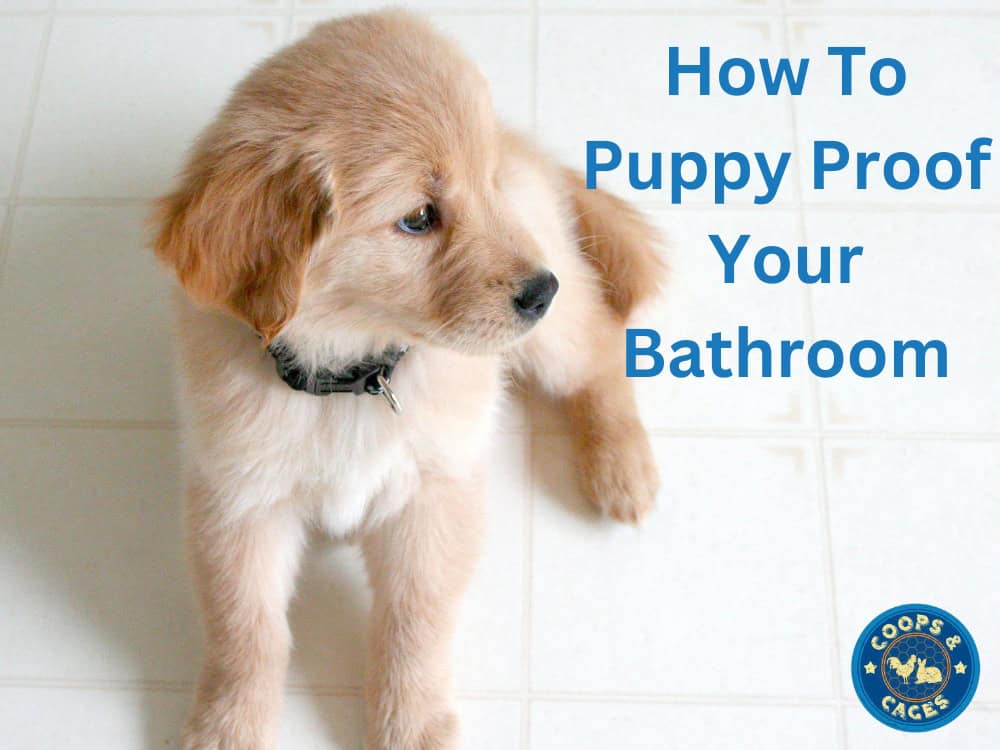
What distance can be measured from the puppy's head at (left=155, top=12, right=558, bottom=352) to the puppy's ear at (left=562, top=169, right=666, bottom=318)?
0.47 m

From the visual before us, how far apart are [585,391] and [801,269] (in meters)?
0.57

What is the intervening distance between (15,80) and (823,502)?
6.78ft

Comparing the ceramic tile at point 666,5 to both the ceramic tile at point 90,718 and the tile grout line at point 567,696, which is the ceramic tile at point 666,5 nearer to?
the tile grout line at point 567,696

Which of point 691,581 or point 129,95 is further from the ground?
point 129,95

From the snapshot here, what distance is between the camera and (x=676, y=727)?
69.7 inches

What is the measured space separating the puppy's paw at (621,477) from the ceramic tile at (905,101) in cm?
75

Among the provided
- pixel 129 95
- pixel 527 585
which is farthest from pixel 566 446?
pixel 129 95

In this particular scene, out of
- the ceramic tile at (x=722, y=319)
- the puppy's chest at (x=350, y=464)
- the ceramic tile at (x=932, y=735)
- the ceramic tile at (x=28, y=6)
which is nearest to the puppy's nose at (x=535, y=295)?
the puppy's chest at (x=350, y=464)

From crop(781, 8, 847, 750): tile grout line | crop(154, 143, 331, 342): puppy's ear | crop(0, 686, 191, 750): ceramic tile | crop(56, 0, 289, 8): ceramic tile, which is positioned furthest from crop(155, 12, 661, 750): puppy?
crop(56, 0, 289, 8): ceramic tile

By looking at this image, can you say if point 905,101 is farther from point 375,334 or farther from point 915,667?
point 375,334

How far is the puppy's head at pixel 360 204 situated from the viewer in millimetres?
1316

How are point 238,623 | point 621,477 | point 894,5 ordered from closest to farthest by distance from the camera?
point 238,623
point 621,477
point 894,5

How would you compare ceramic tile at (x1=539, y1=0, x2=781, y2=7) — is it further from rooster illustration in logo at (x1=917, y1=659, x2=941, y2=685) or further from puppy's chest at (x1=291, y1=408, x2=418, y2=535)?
rooster illustration in logo at (x1=917, y1=659, x2=941, y2=685)

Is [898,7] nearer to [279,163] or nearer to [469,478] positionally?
[469,478]
